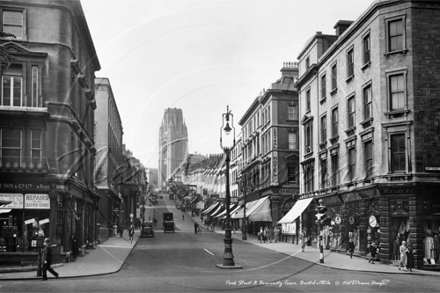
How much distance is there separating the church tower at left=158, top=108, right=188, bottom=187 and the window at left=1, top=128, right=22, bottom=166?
8868 mm

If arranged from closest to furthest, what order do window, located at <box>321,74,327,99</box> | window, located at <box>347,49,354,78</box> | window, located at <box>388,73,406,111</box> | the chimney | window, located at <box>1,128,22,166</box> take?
window, located at <box>1,128,22,166</box>
window, located at <box>388,73,406,111</box>
window, located at <box>347,49,354,78</box>
window, located at <box>321,74,327,99</box>
the chimney

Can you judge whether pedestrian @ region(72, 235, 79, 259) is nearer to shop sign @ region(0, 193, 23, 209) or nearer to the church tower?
shop sign @ region(0, 193, 23, 209)

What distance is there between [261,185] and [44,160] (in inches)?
1631

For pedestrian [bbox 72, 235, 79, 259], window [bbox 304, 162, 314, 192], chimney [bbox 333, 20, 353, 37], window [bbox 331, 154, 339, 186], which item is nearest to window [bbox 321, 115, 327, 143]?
window [bbox 331, 154, 339, 186]

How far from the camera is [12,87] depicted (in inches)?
1216

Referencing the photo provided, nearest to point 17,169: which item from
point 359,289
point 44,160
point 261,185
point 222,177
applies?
point 44,160

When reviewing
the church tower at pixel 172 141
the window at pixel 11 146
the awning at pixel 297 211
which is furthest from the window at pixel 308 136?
the window at pixel 11 146

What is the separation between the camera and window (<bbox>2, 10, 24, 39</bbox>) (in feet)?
102

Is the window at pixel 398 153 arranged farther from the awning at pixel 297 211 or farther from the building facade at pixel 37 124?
the building facade at pixel 37 124

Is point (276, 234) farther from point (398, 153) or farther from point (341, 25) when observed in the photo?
point (398, 153)

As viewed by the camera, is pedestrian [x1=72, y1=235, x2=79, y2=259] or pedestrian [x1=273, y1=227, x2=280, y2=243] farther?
pedestrian [x1=273, y1=227, x2=280, y2=243]

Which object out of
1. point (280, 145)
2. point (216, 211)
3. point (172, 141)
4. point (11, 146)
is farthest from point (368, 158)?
point (216, 211)

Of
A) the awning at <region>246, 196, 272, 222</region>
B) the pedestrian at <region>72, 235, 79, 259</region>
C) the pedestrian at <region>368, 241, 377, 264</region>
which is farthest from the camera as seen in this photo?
the awning at <region>246, 196, 272, 222</region>

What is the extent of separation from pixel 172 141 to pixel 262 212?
14.7m
